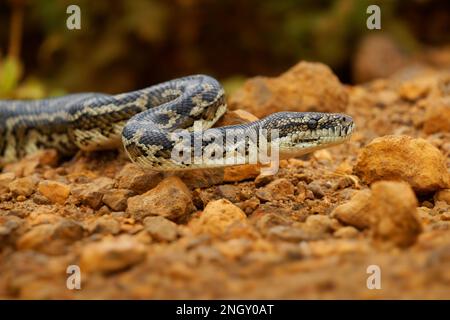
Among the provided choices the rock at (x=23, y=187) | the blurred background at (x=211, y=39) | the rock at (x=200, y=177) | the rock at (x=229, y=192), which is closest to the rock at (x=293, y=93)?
the rock at (x=200, y=177)

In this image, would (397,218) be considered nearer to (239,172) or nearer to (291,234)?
(291,234)

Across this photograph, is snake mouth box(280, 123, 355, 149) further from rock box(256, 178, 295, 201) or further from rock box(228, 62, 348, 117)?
rock box(228, 62, 348, 117)

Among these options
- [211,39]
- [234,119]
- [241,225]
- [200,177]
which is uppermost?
[211,39]

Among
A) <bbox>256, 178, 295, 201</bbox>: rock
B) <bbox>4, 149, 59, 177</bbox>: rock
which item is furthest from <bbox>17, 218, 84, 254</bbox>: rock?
<bbox>4, 149, 59, 177</bbox>: rock

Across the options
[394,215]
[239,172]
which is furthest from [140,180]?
[394,215]

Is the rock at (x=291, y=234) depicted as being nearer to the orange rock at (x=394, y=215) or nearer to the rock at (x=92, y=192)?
the orange rock at (x=394, y=215)
